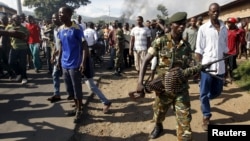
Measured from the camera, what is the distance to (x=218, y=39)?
4801 millimetres

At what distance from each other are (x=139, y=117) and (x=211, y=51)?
1901mm

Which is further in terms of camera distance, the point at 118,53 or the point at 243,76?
the point at 118,53

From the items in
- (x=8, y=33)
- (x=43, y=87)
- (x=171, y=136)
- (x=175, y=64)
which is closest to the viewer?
(x=8, y=33)

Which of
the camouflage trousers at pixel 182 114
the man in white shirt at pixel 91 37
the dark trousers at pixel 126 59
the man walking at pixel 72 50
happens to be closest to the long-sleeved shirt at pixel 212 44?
the camouflage trousers at pixel 182 114

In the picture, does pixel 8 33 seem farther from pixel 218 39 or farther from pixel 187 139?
pixel 218 39

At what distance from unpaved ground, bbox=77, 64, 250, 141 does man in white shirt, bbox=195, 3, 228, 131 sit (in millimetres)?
626

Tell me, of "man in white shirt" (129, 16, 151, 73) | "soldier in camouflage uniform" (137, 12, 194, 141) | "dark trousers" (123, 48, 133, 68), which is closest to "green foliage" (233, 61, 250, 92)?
"man in white shirt" (129, 16, 151, 73)

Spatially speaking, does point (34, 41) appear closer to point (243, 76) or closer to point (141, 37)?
point (141, 37)

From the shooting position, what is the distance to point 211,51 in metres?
4.81

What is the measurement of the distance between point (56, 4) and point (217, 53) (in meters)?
49.1

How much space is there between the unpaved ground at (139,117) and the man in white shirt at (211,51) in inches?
24.6

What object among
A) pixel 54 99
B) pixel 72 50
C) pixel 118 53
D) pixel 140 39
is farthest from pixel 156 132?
pixel 118 53

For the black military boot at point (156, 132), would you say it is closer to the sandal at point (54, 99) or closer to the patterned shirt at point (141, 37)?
the sandal at point (54, 99)

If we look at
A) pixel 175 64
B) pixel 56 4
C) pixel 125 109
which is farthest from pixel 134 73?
pixel 56 4
